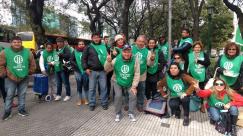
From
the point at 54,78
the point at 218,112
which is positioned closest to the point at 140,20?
the point at 54,78

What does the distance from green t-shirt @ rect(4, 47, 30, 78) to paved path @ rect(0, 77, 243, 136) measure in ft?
3.10

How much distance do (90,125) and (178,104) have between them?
182 cm

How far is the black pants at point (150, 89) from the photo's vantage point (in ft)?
27.5

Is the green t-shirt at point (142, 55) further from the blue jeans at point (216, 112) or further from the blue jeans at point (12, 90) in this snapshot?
the blue jeans at point (12, 90)

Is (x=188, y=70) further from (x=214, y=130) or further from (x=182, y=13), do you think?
(x=182, y=13)

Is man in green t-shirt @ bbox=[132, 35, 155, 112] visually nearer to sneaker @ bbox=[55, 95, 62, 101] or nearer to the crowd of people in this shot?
the crowd of people

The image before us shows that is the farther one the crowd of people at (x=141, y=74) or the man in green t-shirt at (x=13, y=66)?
the man in green t-shirt at (x=13, y=66)

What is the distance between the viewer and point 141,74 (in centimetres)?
759

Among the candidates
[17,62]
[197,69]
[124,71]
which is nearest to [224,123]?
[197,69]

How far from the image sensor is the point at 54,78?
920 centimetres

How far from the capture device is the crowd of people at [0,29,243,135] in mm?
6832

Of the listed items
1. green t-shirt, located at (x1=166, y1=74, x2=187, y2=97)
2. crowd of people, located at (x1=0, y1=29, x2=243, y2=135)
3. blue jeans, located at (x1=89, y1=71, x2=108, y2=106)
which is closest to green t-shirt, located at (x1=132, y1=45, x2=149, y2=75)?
crowd of people, located at (x1=0, y1=29, x2=243, y2=135)

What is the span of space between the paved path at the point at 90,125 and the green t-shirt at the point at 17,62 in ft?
3.10

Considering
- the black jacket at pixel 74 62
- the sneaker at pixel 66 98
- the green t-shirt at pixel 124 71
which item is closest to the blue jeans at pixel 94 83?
the black jacket at pixel 74 62
